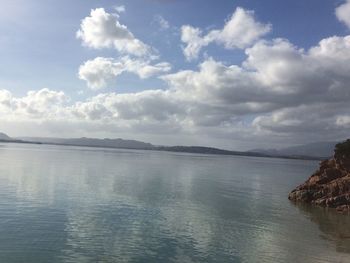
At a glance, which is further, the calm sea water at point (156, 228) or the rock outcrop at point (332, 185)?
the rock outcrop at point (332, 185)

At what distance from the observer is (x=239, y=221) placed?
193 ft

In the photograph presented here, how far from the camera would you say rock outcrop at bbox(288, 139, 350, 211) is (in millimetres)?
75688

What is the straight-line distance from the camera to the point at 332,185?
7988 cm

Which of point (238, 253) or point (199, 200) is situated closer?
point (238, 253)

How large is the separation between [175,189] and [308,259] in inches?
2119

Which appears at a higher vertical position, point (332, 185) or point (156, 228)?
point (332, 185)

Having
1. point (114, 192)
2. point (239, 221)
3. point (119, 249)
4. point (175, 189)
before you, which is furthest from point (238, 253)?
point (175, 189)

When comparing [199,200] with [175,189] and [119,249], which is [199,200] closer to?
[175,189]

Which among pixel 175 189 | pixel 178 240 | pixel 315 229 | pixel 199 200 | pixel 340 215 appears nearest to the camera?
pixel 178 240

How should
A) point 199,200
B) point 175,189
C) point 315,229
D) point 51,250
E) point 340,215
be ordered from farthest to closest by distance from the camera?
point 175,189 → point 199,200 → point 340,215 → point 315,229 → point 51,250

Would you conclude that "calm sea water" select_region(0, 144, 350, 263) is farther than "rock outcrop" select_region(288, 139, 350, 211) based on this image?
No

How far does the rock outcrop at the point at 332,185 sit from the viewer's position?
75688mm

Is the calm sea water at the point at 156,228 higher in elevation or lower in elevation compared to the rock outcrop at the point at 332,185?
lower

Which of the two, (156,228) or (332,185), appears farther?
(332,185)
